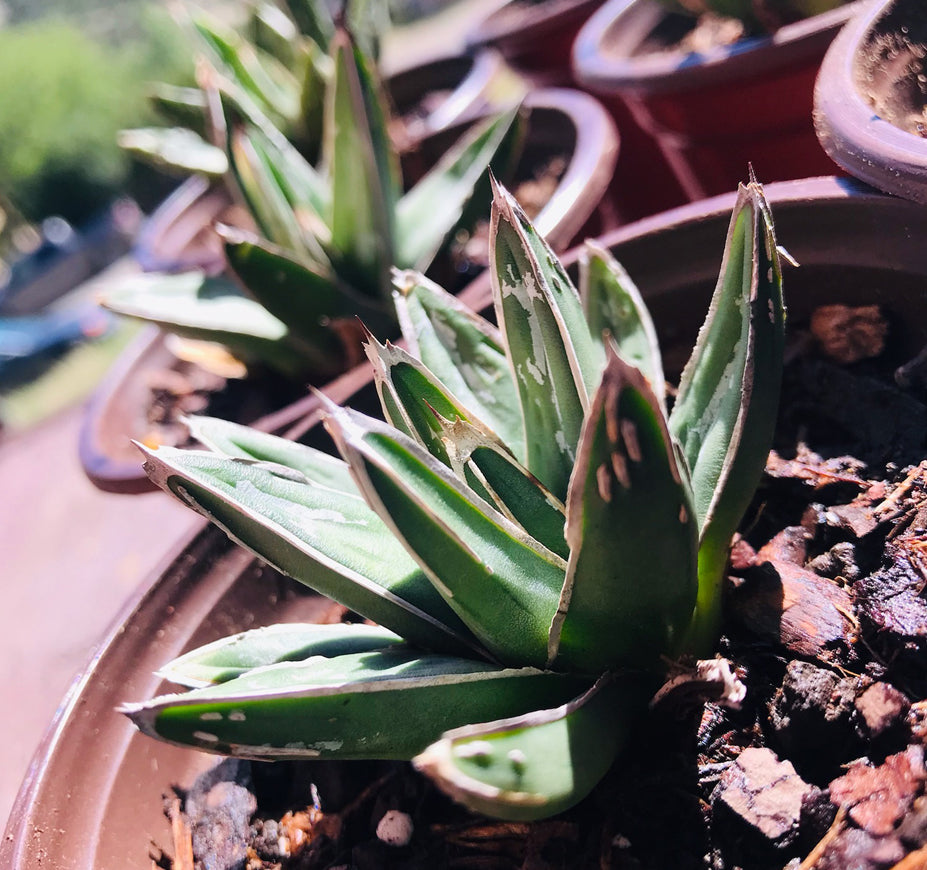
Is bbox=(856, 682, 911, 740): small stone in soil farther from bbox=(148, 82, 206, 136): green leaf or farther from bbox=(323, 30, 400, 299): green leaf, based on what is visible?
bbox=(148, 82, 206, 136): green leaf

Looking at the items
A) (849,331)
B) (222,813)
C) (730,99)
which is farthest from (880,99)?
(222,813)

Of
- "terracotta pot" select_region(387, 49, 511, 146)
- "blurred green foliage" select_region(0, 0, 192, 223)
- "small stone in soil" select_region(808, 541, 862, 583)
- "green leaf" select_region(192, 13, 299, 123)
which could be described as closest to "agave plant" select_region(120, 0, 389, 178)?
"green leaf" select_region(192, 13, 299, 123)

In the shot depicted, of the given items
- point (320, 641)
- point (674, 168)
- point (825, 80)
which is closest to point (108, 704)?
point (320, 641)

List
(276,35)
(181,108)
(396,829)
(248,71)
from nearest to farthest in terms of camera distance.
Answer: (396,829) < (248,71) < (181,108) < (276,35)

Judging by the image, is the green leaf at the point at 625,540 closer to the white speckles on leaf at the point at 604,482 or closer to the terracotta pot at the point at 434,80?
the white speckles on leaf at the point at 604,482

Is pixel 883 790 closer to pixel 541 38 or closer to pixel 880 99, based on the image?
pixel 880 99
